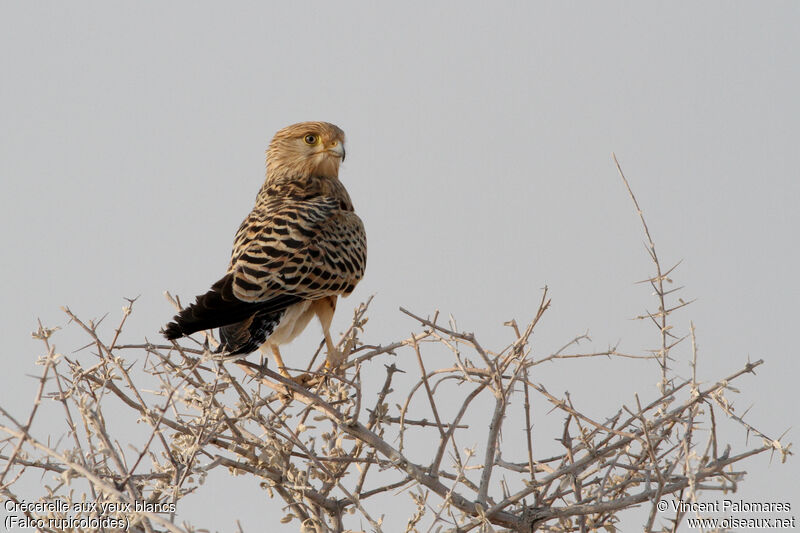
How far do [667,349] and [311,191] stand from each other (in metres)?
2.85

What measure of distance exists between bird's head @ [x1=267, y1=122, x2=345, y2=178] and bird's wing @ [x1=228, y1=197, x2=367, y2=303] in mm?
467

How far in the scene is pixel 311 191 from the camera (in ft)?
20.6

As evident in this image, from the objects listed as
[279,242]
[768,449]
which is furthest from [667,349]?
[279,242]

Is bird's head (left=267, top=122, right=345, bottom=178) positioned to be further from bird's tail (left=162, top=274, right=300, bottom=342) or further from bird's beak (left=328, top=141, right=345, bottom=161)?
bird's tail (left=162, top=274, right=300, bottom=342)

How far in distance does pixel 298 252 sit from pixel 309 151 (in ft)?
4.72

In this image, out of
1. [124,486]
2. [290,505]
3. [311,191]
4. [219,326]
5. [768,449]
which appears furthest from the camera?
[311,191]

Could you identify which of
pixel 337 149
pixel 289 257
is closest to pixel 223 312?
pixel 289 257

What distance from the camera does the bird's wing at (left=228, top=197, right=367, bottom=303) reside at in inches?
194

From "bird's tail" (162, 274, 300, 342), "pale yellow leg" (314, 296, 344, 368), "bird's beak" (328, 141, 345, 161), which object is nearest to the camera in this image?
"bird's tail" (162, 274, 300, 342)

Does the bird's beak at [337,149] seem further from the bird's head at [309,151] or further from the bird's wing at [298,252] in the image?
the bird's wing at [298,252]

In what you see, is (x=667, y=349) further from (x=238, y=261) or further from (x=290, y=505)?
(x=238, y=261)

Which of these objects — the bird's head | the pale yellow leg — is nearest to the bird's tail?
the pale yellow leg

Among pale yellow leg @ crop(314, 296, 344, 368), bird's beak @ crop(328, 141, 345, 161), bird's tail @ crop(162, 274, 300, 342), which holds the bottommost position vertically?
bird's tail @ crop(162, 274, 300, 342)

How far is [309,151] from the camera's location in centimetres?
654
